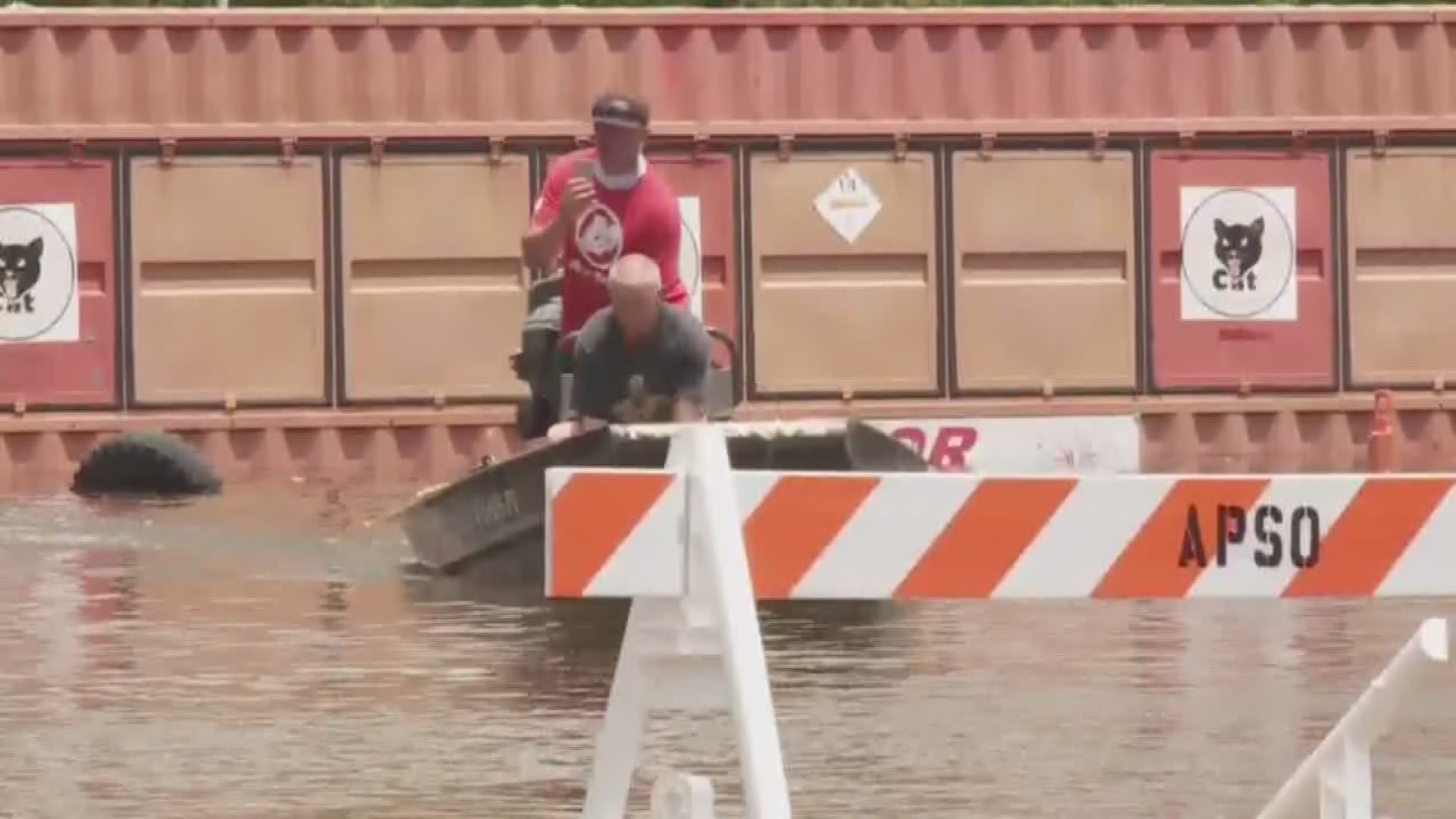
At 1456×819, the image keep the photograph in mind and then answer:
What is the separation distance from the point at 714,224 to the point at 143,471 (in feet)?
14.9

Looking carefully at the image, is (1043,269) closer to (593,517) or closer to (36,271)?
(36,271)

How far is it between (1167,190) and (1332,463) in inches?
72.5

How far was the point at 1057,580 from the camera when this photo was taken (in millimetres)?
6793

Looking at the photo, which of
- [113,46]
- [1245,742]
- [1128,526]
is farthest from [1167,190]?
[1128,526]

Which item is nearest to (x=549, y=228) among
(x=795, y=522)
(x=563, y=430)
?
(x=563, y=430)

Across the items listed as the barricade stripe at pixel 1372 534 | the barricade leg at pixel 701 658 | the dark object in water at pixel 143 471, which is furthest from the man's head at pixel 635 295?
the dark object in water at pixel 143 471

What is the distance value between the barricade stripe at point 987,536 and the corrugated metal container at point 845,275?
16452 mm

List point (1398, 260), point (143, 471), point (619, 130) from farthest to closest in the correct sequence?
point (1398, 260) < point (143, 471) < point (619, 130)

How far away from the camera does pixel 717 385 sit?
14227mm

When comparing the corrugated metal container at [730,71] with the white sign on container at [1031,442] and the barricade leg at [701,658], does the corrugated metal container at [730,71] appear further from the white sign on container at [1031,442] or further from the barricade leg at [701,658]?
the barricade leg at [701,658]

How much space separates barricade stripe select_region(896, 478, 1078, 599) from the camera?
6.76m

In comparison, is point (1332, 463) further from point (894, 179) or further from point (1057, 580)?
point (1057, 580)

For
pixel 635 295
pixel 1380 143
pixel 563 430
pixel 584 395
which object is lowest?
pixel 563 430

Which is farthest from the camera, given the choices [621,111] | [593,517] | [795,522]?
[621,111]
